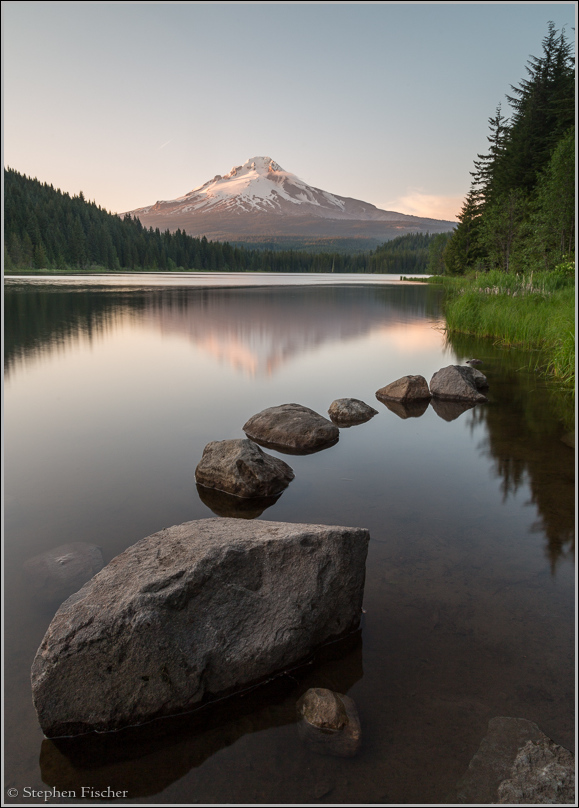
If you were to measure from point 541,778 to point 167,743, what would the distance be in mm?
2009

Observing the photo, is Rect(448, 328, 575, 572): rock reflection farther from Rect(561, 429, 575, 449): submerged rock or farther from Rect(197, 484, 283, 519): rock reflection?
Rect(197, 484, 283, 519): rock reflection

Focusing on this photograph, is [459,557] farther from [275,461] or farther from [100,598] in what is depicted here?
[100,598]

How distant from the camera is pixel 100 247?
115125 millimetres

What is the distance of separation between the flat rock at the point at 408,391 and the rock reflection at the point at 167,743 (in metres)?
7.85

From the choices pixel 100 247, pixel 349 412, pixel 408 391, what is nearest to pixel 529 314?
pixel 408 391

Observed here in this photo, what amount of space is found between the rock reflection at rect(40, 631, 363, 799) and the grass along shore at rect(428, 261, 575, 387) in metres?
10.0

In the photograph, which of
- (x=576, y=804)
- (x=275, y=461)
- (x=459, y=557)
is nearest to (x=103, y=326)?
(x=275, y=461)

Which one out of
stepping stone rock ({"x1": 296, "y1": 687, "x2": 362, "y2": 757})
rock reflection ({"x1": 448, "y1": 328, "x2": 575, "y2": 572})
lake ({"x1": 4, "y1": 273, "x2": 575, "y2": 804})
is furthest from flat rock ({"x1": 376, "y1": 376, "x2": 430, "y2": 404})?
stepping stone rock ({"x1": 296, "y1": 687, "x2": 362, "y2": 757})

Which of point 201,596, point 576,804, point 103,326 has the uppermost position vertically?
point 103,326

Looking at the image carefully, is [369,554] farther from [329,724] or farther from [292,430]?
[292,430]

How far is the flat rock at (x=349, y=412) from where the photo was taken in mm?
9007

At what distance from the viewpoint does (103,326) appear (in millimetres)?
22469

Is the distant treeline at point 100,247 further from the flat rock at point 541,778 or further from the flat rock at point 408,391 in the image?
the flat rock at point 541,778

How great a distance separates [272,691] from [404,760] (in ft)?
2.92
